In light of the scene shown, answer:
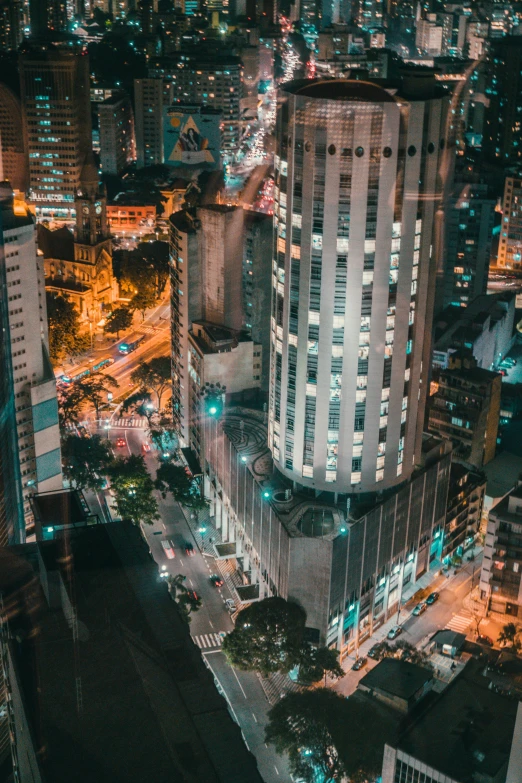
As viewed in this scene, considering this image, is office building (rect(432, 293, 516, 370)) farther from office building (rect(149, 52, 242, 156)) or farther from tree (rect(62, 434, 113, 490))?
office building (rect(149, 52, 242, 156))

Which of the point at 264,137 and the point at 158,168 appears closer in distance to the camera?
the point at 158,168

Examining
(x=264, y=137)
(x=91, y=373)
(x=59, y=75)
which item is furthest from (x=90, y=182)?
(x=264, y=137)

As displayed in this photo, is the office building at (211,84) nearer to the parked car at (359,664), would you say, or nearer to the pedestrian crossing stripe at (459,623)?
the pedestrian crossing stripe at (459,623)

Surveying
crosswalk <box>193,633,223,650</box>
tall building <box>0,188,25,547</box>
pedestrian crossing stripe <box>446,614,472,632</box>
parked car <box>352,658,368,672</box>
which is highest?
tall building <box>0,188,25,547</box>

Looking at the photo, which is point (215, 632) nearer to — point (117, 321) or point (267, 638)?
point (267, 638)

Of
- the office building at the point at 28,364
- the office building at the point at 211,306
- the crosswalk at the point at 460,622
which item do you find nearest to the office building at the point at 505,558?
the crosswalk at the point at 460,622

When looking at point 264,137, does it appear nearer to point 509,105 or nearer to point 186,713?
point 509,105

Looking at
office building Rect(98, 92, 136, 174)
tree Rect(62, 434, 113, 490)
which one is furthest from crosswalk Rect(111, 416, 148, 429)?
office building Rect(98, 92, 136, 174)

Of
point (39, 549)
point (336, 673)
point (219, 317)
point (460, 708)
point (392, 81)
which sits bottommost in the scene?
point (336, 673)
